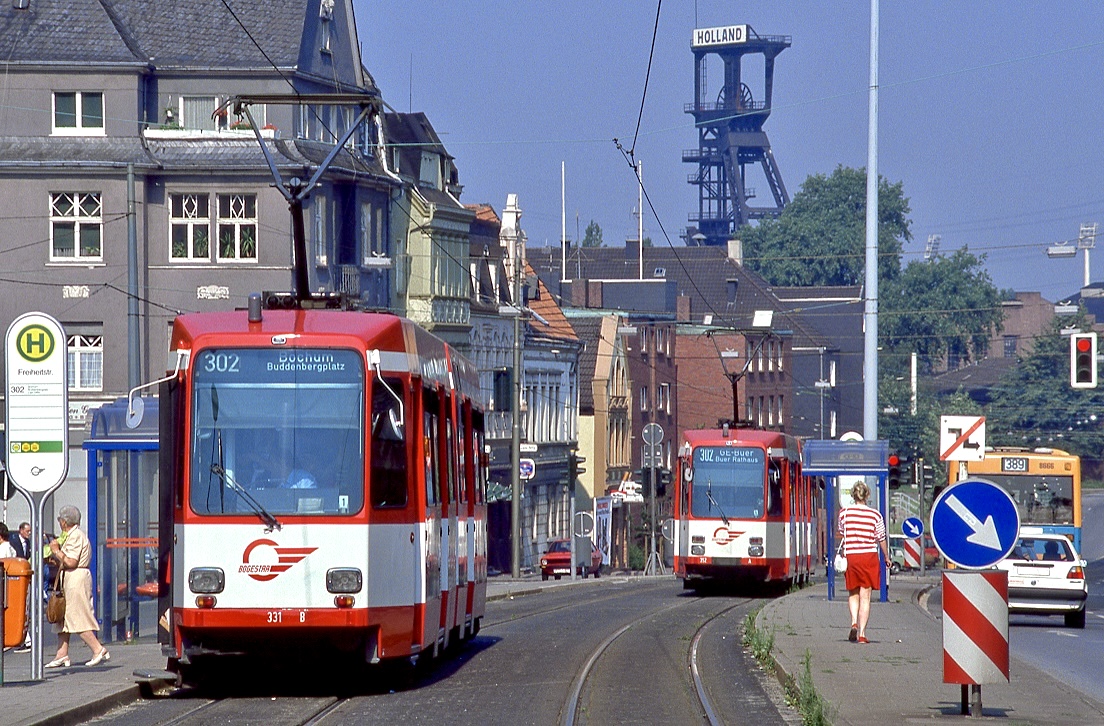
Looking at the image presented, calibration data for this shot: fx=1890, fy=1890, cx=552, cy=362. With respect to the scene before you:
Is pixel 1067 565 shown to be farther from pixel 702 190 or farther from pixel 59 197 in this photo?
pixel 702 190

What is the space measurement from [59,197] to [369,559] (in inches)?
1361

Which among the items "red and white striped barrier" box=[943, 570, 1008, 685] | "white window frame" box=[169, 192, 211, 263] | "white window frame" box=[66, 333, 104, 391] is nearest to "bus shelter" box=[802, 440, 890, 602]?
"red and white striped barrier" box=[943, 570, 1008, 685]

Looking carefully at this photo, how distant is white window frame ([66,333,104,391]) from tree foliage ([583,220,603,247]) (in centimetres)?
10121

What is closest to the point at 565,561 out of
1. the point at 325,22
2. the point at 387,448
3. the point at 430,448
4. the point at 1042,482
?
the point at 1042,482

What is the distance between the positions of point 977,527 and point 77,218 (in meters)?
36.9

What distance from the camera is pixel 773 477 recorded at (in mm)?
34062

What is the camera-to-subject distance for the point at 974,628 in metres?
12.6

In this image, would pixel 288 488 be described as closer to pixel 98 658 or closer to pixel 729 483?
pixel 98 658

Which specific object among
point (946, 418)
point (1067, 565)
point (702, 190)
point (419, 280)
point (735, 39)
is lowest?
point (1067, 565)

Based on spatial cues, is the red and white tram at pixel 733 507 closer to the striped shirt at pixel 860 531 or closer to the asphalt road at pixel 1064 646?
the asphalt road at pixel 1064 646

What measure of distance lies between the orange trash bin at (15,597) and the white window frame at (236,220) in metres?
31.5

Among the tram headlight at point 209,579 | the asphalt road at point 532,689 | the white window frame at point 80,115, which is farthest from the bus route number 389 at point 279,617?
the white window frame at point 80,115

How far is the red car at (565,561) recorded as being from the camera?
5547 centimetres

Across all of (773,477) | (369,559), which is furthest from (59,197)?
(369,559)
